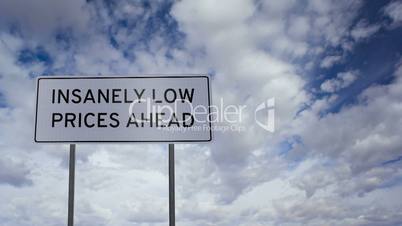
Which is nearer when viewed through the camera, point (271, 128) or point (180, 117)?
point (180, 117)

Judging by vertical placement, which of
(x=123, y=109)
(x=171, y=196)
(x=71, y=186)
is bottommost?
(x=171, y=196)

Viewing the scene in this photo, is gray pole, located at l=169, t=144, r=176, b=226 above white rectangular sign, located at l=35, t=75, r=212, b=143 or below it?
below

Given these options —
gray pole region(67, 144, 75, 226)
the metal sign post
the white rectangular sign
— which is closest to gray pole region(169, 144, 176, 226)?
the metal sign post

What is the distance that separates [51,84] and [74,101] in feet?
1.51

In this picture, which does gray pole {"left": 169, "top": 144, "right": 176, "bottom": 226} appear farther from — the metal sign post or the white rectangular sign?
the white rectangular sign

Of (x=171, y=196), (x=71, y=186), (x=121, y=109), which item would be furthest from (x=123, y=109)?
(x=171, y=196)

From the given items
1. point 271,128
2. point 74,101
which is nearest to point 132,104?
point 74,101

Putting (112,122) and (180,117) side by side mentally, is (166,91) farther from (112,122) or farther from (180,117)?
(112,122)

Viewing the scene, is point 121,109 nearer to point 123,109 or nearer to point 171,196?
point 123,109

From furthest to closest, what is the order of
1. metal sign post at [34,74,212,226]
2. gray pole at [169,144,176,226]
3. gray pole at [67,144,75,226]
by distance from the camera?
metal sign post at [34,74,212,226] → gray pole at [67,144,75,226] → gray pole at [169,144,176,226]

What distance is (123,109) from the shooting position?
6.05 metres

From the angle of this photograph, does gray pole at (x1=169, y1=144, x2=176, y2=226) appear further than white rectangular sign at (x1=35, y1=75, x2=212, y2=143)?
No

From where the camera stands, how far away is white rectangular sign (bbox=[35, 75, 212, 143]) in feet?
19.6

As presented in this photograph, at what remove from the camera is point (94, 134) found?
5996 mm
